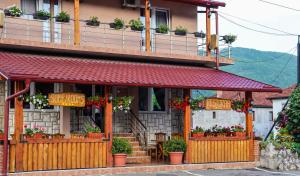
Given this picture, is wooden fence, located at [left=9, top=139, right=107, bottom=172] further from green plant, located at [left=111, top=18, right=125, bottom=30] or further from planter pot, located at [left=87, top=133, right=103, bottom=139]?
green plant, located at [left=111, top=18, right=125, bottom=30]

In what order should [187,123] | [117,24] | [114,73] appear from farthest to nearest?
[117,24], [187,123], [114,73]

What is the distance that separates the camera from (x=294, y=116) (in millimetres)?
22750

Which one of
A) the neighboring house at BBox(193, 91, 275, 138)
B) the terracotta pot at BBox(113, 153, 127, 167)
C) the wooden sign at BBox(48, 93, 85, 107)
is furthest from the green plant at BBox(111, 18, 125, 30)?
the neighboring house at BBox(193, 91, 275, 138)

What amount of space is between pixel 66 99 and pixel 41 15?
4.64 m

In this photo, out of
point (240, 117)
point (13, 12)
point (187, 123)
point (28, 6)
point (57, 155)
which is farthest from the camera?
point (240, 117)

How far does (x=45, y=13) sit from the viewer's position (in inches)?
814

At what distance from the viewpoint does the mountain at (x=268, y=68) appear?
13325 cm

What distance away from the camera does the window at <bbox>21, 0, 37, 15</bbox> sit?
21.0 m


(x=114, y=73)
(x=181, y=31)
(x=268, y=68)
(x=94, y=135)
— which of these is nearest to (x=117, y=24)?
(x=114, y=73)

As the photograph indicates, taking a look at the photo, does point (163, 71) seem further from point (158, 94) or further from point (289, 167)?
point (289, 167)

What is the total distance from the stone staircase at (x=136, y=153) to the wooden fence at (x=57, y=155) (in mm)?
2264

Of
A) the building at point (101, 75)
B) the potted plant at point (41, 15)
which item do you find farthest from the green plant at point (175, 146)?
the potted plant at point (41, 15)

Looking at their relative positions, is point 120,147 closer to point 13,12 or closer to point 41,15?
point 41,15

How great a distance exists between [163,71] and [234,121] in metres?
30.5
